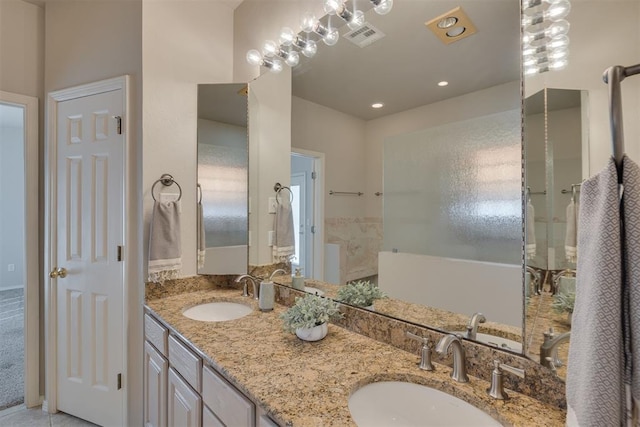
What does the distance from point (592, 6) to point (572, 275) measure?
676 millimetres

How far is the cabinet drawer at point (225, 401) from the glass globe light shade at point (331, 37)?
1550 millimetres

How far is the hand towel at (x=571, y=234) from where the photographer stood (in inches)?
30.8

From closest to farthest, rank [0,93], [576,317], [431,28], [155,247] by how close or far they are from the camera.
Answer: [576,317] < [431,28] < [155,247] < [0,93]

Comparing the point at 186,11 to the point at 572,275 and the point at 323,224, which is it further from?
the point at 572,275

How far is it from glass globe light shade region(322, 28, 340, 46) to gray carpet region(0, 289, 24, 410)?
3.19 meters

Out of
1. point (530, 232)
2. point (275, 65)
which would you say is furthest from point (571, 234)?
point (275, 65)

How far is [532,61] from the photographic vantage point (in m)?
0.90

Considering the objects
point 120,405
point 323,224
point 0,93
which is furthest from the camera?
point 0,93

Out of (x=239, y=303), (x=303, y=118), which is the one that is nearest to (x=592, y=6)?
(x=303, y=118)

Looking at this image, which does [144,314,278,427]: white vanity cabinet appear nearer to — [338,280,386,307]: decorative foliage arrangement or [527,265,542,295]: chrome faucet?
[338,280,386,307]: decorative foliage arrangement

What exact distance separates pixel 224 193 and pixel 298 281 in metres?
0.81

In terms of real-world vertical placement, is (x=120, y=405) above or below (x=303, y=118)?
below

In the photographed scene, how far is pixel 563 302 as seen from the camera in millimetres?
812

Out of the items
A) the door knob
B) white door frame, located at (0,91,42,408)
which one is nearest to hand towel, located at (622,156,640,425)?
the door knob
